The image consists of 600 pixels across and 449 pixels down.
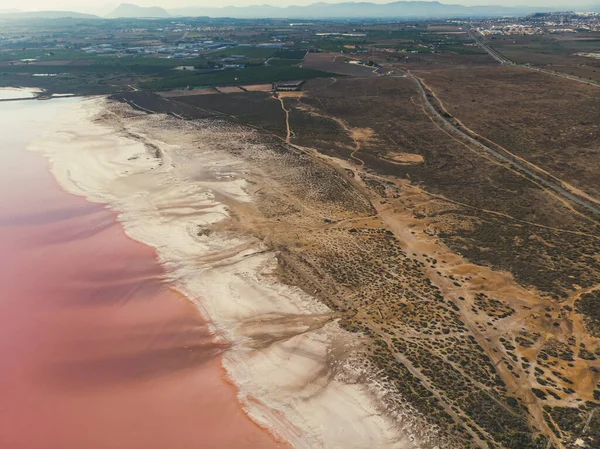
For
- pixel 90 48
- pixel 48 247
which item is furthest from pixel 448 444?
pixel 90 48

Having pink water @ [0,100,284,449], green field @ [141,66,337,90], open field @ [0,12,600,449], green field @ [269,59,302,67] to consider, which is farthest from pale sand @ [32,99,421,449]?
green field @ [269,59,302,67]

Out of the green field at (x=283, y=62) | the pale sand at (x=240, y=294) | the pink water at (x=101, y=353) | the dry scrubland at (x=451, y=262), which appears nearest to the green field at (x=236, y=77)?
the green field at (x=283, y=62)

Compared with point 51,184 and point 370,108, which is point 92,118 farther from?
point 370,108

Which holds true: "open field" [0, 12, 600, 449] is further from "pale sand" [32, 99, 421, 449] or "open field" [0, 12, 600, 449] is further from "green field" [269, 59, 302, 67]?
"green field" [269, 59, 302, 67]

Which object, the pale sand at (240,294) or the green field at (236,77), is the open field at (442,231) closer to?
the pale sand at (240,294)

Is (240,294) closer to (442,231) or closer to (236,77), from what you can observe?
(442,231)
